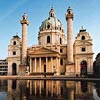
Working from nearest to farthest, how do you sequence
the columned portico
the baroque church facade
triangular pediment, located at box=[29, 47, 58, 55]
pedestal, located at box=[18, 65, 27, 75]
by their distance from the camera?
the baroque church facade
pedestal, located at box=[18, 65, 27, 75]
triangular pediment, located at box=[29, 47, 58, 55]
the columned portico

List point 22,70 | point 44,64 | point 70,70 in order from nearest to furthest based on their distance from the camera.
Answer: point 70,70 → point 22,70 → point 44,64

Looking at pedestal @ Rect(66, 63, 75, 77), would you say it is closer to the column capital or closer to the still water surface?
the column capital

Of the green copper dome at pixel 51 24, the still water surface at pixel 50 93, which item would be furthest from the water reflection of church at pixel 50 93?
the green copper dome at pixel 51 24

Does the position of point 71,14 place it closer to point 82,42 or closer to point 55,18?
point 82,42

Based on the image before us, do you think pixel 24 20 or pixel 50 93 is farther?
pixel 24 20

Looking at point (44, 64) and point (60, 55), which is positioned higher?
point (60, 55)

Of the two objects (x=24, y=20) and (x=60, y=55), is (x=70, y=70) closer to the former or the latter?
(x=60, y=55)

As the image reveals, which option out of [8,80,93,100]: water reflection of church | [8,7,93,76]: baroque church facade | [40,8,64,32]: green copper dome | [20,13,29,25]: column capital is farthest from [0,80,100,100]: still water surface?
[40,8,64,32]: green copper dome

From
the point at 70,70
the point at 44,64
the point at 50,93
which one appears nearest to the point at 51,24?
the point at 44,64

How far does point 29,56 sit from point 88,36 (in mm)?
24847

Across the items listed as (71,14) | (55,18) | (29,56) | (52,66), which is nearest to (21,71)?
(29,56)

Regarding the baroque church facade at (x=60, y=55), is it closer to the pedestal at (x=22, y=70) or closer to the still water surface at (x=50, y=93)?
the pedestal at (x=22, y=70)

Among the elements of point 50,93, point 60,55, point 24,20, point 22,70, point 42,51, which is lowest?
point 50,93

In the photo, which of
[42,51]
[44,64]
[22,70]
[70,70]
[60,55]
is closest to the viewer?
[70,70]
